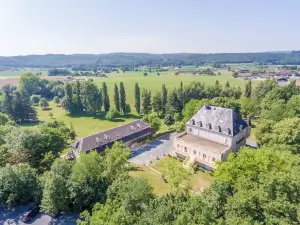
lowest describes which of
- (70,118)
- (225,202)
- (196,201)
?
(70,118)

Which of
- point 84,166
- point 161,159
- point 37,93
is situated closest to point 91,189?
point 84,166

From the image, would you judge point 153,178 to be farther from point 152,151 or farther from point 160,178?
point 152,151

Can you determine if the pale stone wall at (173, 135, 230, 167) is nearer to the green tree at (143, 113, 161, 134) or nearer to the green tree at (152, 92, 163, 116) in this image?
the green tree at (143, 113, 161, 134)

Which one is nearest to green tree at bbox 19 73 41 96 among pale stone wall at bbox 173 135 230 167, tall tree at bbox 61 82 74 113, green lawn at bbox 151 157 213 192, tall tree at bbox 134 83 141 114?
tall tree at bbox 61 82 74 113

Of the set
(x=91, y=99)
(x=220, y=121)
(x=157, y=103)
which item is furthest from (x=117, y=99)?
(x=220, y=121)

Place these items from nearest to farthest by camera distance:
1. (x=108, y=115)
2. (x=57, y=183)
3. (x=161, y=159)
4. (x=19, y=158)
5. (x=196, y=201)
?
(x=196, y=201) < (x=57, y=183) < (x=19, y=158) < (x=161, y=159) < (x=108, y=115)

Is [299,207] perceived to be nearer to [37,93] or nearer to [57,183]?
[57,183]

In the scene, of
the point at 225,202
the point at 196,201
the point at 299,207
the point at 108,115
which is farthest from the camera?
the point at 108,115
